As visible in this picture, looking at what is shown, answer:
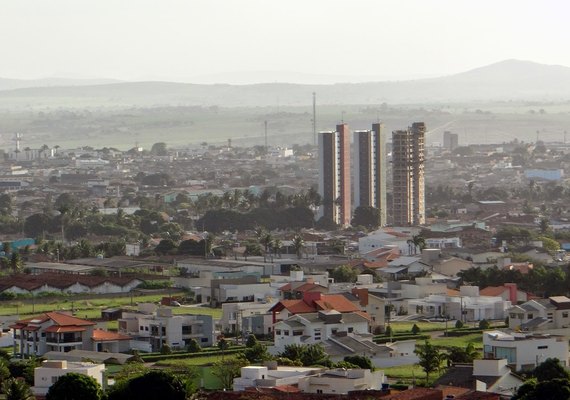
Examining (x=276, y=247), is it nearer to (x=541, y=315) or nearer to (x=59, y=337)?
(x=541, y=315)

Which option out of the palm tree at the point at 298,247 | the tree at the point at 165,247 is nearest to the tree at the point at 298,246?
the palm tree at the point at 298,247

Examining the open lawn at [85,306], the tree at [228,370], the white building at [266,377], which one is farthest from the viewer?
the open lawn at [85,306]

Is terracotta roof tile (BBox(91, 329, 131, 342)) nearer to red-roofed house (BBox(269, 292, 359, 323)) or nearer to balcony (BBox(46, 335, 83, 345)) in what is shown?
balcony (BBox(46, 335, 83, 345))

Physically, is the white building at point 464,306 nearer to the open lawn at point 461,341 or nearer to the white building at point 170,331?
the open lawn at point 461,341

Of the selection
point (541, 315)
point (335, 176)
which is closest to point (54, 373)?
point (541, 315)

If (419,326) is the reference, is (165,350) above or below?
above

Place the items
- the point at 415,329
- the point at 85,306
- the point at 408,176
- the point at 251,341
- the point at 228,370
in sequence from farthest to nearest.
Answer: the point at 408,176 → the point at 85,306 → the point at 415,329 → the point at 251,341 → the point at 228,370

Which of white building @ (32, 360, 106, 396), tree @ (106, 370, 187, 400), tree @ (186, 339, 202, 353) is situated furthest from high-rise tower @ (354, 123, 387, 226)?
tree @ (106, 370, 187, 400)
